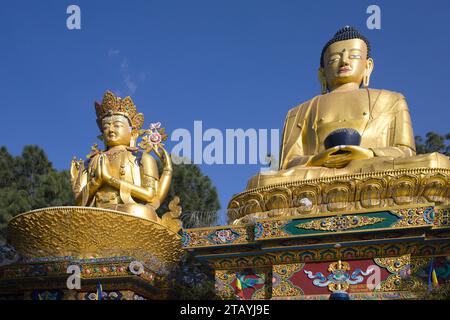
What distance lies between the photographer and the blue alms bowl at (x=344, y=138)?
26.1ft

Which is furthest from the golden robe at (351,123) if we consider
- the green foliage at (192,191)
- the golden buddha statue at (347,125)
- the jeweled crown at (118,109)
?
the green foliage at (192,191)

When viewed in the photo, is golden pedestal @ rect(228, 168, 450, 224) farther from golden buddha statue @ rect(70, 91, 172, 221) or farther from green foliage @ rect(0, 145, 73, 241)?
green foliage @ rect(0, 145, 73, 241)

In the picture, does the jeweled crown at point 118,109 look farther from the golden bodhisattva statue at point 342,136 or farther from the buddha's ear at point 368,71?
the buddha's ear at point 368,71

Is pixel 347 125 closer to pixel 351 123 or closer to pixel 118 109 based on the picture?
pixel 351 123

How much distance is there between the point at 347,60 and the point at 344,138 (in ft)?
6.81

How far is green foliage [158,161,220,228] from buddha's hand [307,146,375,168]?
7448 mm

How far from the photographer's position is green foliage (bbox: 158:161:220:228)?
51.1ft

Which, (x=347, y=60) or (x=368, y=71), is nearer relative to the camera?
(x=347, y=60)

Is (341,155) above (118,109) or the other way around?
the other way around

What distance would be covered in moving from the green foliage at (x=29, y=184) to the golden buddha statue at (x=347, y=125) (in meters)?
6.96

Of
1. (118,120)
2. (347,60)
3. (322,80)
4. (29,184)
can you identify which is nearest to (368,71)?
(347,60)

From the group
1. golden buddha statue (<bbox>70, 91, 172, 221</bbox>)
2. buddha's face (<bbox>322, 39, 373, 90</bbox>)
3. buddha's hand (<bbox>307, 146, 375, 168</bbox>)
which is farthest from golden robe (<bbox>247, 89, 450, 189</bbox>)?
golden buddha statue (<bbox>70, 91, 172, 221</bbox>)

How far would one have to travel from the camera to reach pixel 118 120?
10.0 m
